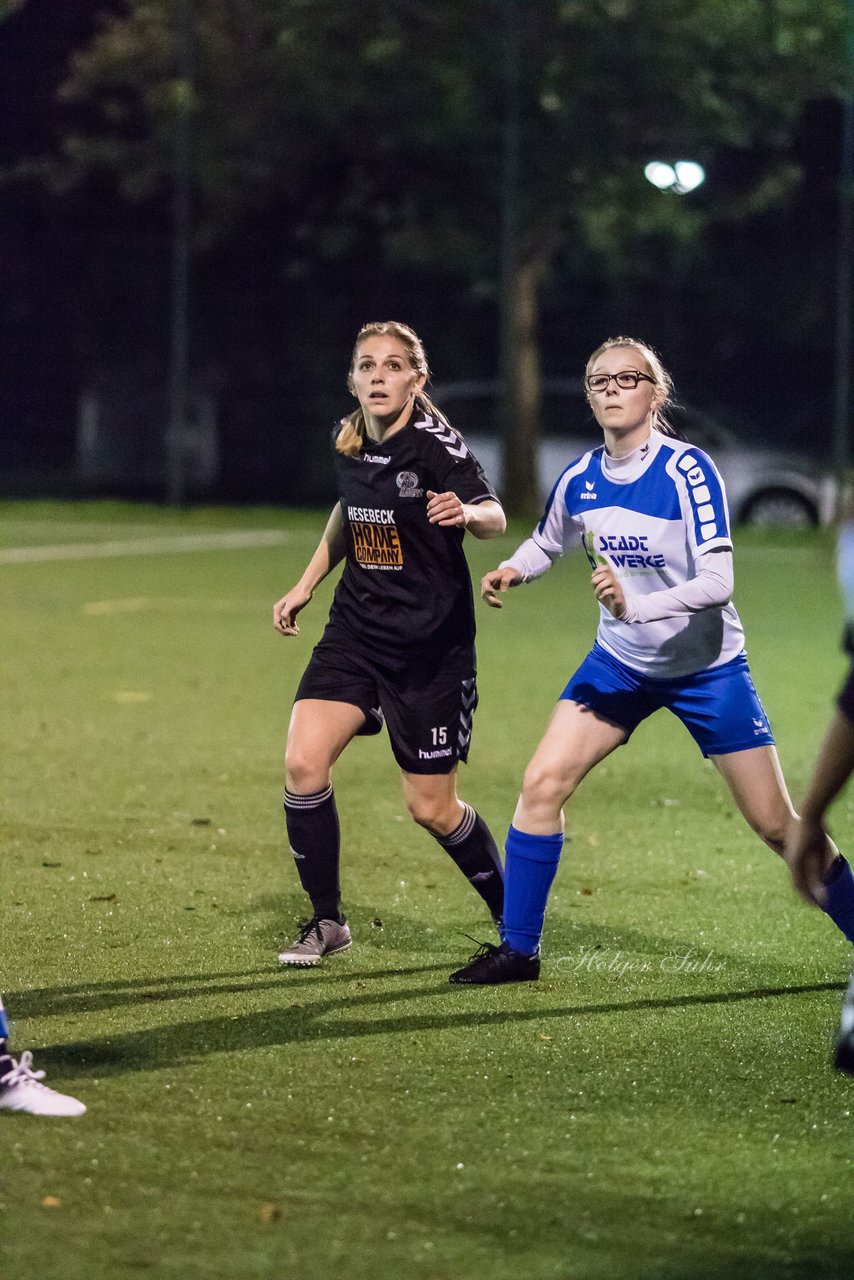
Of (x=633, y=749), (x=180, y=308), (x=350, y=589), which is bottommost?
(x=633, y=749)

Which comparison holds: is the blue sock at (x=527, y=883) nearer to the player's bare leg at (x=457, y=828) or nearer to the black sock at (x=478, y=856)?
the player's bare leg at (x=457, y=828)

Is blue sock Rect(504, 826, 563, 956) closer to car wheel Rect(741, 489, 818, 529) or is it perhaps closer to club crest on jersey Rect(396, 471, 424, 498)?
club crest on jersey Rect(396, 471, 424, 498)

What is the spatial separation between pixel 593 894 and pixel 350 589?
1.69 m

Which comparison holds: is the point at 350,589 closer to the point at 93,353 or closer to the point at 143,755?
the point at 143,755

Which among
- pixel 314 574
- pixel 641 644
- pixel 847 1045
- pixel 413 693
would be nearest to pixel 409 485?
pixel 314 574

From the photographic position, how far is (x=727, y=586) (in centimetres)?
589

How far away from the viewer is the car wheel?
28953 millimetres

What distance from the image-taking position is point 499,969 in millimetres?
6340

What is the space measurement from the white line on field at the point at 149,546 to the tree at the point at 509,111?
5537 mm

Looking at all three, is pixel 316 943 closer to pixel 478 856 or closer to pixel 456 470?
pixel 478 856

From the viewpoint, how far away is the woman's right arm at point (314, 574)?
6.77 m

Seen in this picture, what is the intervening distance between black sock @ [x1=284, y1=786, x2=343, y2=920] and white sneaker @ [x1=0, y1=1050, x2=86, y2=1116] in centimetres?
181

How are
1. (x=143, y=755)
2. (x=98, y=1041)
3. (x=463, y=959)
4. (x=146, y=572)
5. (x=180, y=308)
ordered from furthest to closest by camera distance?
(x=180, y=308)
(x=146, y=572)
(x=143, y=755)
(x=463, y=959)
(x=98, y=1041)

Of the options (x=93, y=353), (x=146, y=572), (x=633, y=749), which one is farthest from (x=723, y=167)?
(x=633, y=749)
